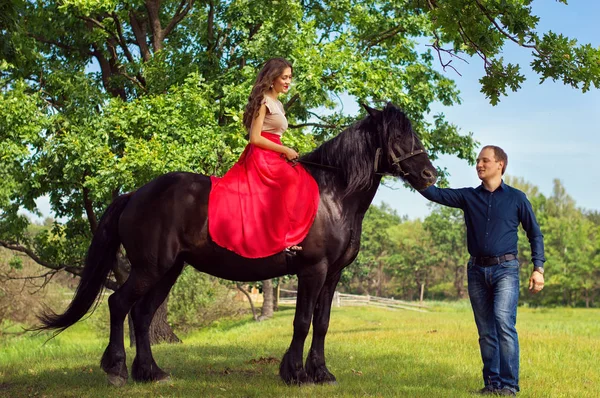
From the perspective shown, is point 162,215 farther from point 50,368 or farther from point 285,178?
point 50,368

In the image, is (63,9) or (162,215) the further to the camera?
(63,9)

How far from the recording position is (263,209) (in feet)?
22.3

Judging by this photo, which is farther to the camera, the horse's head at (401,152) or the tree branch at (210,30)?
the tree branch at (210,30)

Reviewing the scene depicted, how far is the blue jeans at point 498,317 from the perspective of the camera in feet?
21.2

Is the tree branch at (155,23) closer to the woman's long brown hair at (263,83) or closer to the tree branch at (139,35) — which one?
the tree branch at (139,35)

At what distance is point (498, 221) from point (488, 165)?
611 mm

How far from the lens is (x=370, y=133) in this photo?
7.02 metres

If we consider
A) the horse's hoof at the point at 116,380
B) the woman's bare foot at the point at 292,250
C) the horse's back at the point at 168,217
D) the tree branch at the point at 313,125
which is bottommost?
the horse's hoof at the point at 116,380

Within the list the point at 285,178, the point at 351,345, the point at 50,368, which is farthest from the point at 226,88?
the point at 285,178

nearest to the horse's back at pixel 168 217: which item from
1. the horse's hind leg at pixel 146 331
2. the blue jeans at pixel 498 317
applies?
the horse's hind leg at pixel 146 331

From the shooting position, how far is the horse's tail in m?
7.39

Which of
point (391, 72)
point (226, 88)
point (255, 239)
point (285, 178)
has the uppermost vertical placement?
point (391, 72)

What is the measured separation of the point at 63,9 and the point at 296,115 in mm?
Result: 7164

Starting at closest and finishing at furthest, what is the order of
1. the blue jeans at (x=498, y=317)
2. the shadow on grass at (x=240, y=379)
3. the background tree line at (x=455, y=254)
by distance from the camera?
the blue jeans at (x=498, y=317), the shadow on grass at (x=240, y=379), the background tree line at (x=455, y=254)
